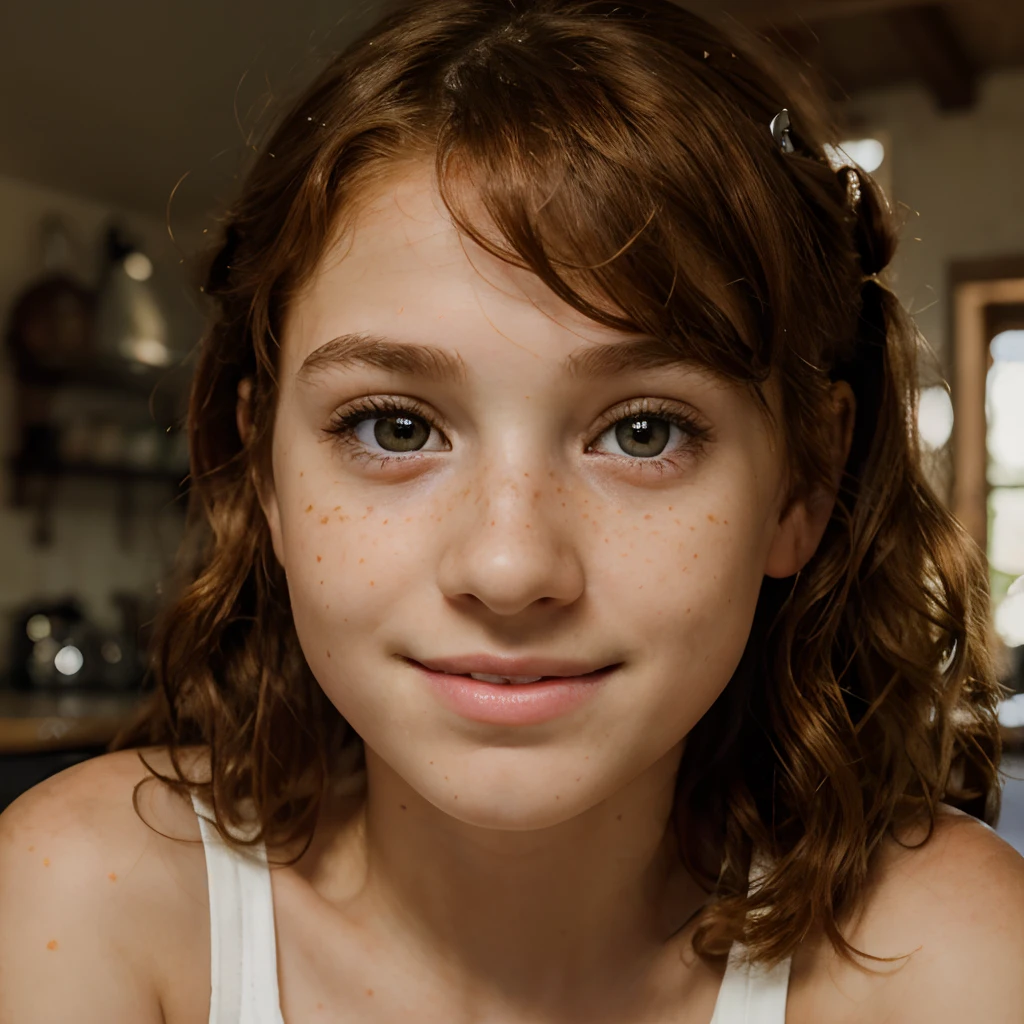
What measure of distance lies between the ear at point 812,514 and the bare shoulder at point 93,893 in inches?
21.3

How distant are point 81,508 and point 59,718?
4.23 ft

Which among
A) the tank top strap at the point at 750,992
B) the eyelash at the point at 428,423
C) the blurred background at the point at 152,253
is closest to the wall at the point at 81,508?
the blurred background at the point at 152,253

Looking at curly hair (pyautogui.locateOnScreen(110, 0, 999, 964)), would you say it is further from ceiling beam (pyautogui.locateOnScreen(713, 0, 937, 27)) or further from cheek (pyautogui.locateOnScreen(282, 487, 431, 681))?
ceiling beam (pyautogui.locateOnScreen(713, 0, 937, 27))

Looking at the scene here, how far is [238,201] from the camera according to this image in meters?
1.10

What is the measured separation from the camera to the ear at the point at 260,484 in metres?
1.02

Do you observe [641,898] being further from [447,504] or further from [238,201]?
[238,201]

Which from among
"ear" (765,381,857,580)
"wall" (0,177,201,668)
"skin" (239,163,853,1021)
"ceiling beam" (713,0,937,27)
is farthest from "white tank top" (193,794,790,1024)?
"wall" (0,177,201,668)

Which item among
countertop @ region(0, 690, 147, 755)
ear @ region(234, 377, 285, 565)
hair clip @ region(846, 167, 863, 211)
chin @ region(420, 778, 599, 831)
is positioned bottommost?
countertop @ region(0, 690, 147, 755)

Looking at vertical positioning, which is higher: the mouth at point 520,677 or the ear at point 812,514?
the ear at point 812,514

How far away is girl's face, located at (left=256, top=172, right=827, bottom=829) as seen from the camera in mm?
799

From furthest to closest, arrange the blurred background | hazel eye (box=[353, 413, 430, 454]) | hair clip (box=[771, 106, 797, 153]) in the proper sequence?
the blurred background, hair clip (box=[771, 106, 797, 153]), hazel eye (box=[353, 413, 430, 454])

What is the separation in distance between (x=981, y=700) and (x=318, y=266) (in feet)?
2.39

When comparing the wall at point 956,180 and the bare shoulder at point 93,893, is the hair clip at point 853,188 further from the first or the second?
the wall at point 956,180

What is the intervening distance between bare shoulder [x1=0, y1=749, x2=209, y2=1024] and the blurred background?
2.04 metres
